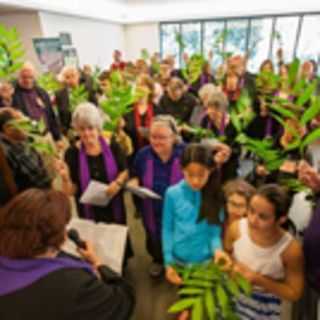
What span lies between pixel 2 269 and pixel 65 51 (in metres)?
6.58

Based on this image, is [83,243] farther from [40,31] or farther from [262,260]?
[40,31]

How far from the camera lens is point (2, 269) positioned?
78 centimetres

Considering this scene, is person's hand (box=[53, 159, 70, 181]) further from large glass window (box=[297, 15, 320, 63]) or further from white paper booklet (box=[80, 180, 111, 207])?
large glass window (box=[297, 15, 320, 63])

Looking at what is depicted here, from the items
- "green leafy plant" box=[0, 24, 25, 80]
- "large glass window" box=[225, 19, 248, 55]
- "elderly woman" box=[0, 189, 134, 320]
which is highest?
"large glass window" box=[225, 19, 248, 55]

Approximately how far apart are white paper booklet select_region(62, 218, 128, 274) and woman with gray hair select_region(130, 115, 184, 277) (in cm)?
50

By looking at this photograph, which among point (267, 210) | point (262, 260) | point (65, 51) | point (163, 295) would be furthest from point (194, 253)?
point (65, 51)

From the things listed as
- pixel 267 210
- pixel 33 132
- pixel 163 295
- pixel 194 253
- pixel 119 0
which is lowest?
pixel 163 295

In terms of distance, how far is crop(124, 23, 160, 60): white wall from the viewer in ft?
32.6

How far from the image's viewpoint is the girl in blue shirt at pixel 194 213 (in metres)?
1.31

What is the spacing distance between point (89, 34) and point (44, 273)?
8207mm

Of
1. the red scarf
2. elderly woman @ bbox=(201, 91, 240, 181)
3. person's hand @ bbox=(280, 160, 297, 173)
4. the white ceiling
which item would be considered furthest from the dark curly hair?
the white ceiling

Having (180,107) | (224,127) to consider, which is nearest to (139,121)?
(180,107)

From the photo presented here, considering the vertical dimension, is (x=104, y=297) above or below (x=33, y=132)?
below

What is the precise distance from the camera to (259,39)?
357 inches
